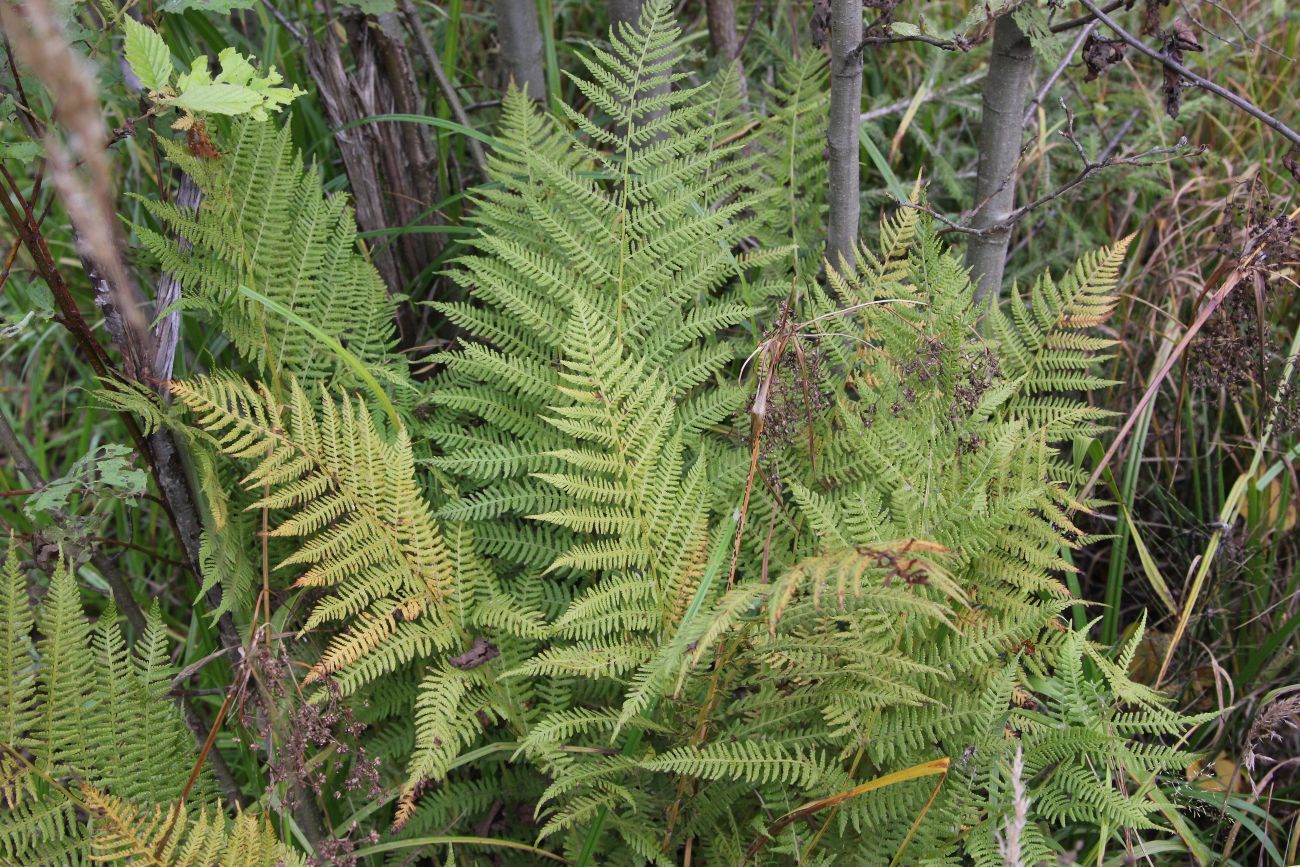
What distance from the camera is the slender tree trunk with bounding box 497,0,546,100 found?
7.86 feet

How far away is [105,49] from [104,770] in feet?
4.02

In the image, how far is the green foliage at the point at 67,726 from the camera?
1.51 metres

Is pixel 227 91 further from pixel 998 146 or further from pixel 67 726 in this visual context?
pixel 998 146

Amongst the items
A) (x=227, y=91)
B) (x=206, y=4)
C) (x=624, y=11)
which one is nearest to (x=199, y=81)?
(x=227, y=91)

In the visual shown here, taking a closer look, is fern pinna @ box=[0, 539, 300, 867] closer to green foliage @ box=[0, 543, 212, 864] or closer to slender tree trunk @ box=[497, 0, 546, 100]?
green foliage @ box=[0, 543, 212, 864]

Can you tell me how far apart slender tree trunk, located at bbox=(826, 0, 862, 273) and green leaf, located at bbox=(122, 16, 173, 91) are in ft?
3.66

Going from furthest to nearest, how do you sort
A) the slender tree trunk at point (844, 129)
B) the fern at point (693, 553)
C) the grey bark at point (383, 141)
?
the grey bark at point (383, 141) < the slender tree trunk at point (844, 129) < the fern at point (693, 553)

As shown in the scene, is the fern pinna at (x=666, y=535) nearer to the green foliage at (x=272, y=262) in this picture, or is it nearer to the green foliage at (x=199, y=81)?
the green foliage at (x=272, y=262)

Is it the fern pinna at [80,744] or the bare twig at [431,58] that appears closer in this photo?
the fern pinna at [80,744]

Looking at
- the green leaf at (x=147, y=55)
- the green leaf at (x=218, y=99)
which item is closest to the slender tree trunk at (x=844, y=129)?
the green leaf at (x=218, y=99)

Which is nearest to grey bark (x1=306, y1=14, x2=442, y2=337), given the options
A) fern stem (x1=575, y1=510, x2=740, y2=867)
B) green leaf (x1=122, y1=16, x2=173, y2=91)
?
green leaf (x1=122, y1=16, x2=173, y2=91)

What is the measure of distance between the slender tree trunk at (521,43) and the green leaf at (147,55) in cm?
105

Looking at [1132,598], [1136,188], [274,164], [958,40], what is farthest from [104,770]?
[1136,188]

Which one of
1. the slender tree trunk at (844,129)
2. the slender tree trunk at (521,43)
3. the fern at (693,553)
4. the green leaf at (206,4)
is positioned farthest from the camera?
Answer: the slender tree trunk at (521,43)
